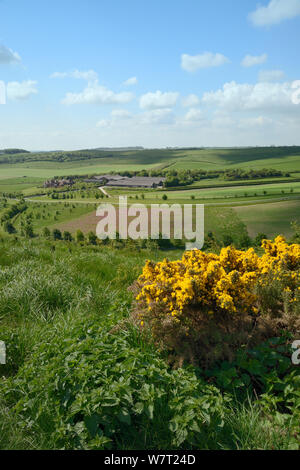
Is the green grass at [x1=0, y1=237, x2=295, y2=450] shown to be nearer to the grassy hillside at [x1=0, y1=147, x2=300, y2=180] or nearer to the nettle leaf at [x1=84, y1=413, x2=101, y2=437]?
the nettle leaf at [x1=84, y1=413, x2=101, y2=437]

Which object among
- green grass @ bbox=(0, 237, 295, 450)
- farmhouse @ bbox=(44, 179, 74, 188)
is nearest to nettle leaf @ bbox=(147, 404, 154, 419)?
green grass @ bbox=(0, 237, 295, 450)

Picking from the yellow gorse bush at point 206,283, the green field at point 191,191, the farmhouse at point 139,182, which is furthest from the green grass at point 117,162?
the yellow gorse bush at point 206,283

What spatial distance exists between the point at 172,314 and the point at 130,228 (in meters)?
47.4

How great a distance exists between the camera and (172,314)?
12.6 feet

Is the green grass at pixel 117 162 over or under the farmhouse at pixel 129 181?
over

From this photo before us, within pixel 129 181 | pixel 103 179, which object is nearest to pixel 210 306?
pixel 129 181

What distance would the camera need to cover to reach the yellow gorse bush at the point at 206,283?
3.96m

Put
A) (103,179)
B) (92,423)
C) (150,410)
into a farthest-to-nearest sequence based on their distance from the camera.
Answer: (103,179), (150,410), (92,423)

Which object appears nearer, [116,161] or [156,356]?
[156,356]

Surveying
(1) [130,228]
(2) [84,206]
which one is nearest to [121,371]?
(1) [130,228]

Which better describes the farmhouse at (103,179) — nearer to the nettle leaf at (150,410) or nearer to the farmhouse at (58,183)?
the farmhouse at (58,183)

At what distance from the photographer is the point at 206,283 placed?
424 centimetres

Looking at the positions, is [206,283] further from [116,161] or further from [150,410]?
[116,161]

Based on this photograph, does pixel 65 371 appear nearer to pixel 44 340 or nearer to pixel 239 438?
pixel 44 340
